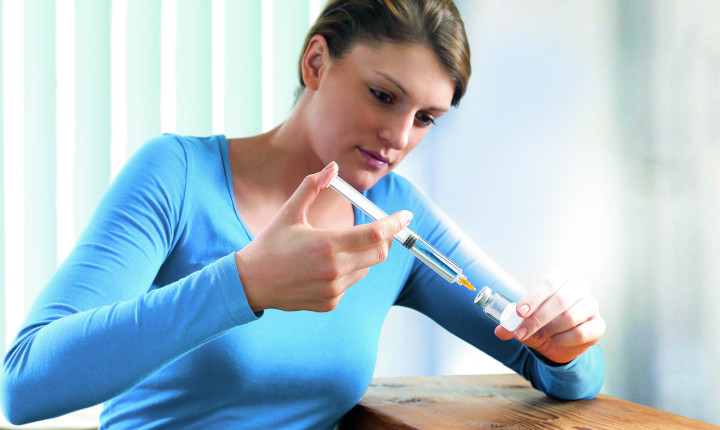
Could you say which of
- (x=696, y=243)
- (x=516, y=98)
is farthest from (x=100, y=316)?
(x=516, y=98)

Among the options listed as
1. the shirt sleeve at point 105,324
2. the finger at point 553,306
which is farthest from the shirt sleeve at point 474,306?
the shirt sleeve at point 105,324

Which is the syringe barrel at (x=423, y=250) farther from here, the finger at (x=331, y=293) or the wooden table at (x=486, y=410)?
the wooden table at (x=486, y=410)

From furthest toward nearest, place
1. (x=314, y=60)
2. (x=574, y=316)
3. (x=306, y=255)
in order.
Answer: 1. (x=314, y=60)
2. (x=574, y=316)
3. (x=306, y=255)

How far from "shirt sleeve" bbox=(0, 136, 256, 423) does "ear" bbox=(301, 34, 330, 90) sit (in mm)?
343

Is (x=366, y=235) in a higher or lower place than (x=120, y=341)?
higher

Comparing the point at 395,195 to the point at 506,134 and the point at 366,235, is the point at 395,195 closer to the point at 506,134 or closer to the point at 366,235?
the point at 506,134

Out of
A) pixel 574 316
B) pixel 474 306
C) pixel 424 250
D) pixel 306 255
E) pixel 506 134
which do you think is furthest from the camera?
pixel 506 134

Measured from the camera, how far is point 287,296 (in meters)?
0.60

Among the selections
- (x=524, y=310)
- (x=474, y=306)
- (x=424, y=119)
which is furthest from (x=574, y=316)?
(x=424, y=119)

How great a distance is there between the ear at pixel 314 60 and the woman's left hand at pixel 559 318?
43 cm

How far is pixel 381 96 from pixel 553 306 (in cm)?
35

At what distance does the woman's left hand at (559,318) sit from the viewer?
2.58ft

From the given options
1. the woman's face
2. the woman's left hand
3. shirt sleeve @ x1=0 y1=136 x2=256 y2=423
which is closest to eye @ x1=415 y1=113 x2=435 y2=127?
the woman's face

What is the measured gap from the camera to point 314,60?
938 millimetres
